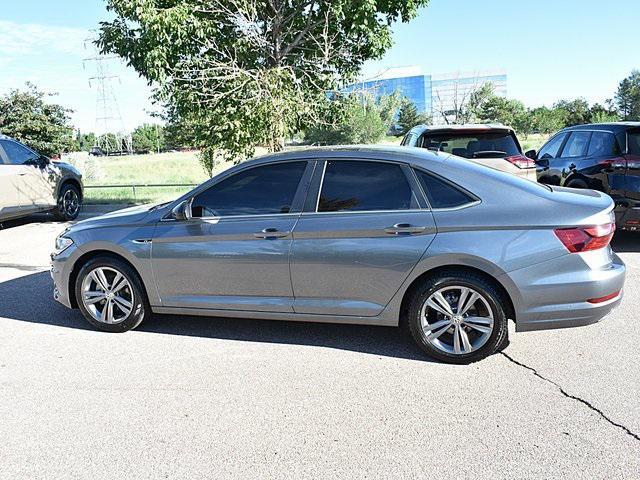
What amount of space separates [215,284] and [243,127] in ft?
21.0

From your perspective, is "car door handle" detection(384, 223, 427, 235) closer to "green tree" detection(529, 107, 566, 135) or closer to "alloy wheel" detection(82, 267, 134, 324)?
"alloy wheel" detection(82, 267, 134, 324)

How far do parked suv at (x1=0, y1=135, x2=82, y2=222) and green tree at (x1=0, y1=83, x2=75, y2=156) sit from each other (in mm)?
12345

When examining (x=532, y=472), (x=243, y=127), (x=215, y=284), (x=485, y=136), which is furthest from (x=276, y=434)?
(x=243, y=127)

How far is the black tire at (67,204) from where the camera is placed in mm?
11805

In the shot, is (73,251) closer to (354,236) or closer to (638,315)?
(354,236)

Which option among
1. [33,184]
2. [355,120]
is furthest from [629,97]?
[33,184]

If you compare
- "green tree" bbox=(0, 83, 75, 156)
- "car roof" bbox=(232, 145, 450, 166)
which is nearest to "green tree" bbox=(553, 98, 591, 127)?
"green tree" bbox=(0, 83, 75, 156)

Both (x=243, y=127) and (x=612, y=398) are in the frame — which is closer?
(x=612, y=398)

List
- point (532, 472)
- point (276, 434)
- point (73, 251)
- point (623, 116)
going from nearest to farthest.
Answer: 1. point (532, 472)
2. point (276, 434)
3. point (73, 251)
4. point (623, 116)

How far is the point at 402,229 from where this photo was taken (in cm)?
410

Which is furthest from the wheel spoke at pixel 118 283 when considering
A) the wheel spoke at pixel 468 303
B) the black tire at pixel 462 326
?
the wheel spoke at pixel 468 303

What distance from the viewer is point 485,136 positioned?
7.75m

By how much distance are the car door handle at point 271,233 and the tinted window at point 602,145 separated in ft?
17.6

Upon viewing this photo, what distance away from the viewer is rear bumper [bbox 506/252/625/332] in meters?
3.88
